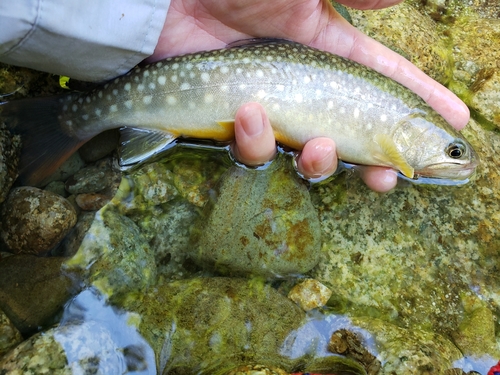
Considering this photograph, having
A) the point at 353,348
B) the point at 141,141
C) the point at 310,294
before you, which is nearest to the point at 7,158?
the point at 141,141

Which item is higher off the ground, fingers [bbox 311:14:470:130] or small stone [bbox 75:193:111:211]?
fingers [bbox 311:14:470:130]

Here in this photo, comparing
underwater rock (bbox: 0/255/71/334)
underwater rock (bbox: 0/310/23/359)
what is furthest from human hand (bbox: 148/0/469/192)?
underwater rock (bbox: 0/310/23/359)

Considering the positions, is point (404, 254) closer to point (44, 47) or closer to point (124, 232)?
point (124, 232)

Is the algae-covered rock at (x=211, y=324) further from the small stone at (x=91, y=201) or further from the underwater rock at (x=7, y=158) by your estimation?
the underwater rock at (x=7, y=158)

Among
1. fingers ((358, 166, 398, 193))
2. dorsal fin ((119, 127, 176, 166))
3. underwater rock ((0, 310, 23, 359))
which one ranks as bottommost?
underwater rock ((0, 310, 23, 359))

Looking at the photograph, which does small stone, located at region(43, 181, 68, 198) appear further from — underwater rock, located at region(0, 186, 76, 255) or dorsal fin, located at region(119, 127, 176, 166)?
dorsal fin, located at region(119, 127, 176, 166)

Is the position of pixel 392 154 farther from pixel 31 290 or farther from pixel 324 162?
pixel 31 290
